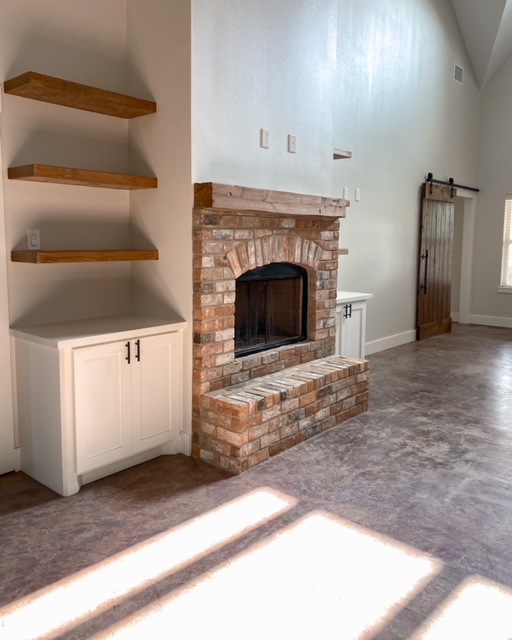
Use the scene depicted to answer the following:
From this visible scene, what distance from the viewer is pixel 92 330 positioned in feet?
9.73

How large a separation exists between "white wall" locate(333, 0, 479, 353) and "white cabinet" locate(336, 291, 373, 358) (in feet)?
2.51

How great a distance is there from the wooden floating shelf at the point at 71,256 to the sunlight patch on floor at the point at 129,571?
1.42m

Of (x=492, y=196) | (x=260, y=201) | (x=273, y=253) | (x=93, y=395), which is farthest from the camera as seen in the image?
(x=492, y=196)

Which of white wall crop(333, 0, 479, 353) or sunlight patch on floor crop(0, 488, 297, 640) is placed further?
white wall crop(333, 0, 479, 353)

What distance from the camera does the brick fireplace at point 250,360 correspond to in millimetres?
3107

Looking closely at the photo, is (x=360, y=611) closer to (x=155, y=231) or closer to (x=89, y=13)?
(x=155, y=231)

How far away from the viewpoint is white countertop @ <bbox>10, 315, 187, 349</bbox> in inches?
108

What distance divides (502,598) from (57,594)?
1581 millimetres

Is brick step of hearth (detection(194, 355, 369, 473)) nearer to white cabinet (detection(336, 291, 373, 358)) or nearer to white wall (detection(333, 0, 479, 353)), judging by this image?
white cabinet (detection(336, 291, 373, 358))

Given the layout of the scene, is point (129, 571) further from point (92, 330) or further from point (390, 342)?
point (390, 342)

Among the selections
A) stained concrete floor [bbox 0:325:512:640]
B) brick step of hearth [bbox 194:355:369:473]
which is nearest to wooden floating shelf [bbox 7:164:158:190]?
brick step of hearth [bbox 194:355:369:473]

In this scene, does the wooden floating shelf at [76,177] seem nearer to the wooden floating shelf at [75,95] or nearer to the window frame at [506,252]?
the wooden floating shelf at [75,95]

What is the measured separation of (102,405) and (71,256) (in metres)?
0.78

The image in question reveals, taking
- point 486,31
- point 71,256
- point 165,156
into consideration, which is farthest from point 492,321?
point 71,256
